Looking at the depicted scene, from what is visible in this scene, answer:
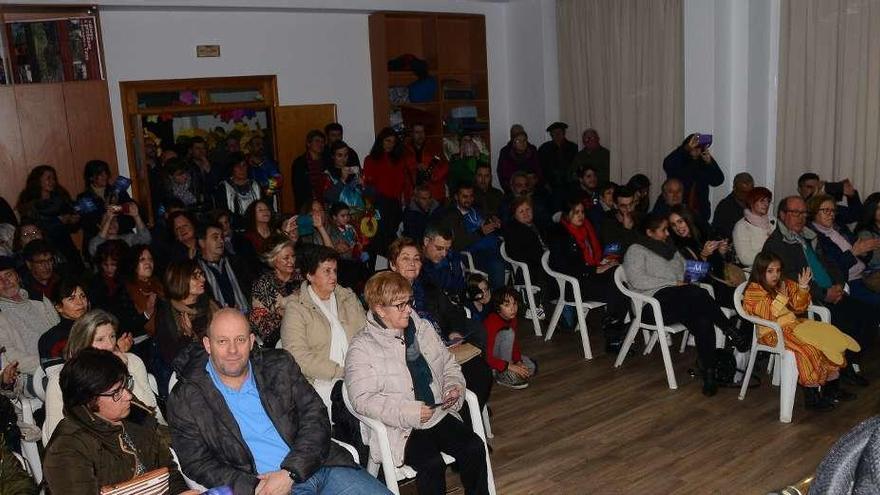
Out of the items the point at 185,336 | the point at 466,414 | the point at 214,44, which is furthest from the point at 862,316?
the point at 214,44

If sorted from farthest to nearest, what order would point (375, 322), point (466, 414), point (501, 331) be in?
point (501, 331)
point (466, 414)
point (375, 322)

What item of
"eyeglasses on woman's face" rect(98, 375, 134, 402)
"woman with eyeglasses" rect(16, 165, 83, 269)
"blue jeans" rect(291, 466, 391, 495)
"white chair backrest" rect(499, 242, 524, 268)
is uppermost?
"woman with eyeglasses" rect(16, 165, 83, 269)

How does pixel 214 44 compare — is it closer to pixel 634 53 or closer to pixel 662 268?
pixel 634 53

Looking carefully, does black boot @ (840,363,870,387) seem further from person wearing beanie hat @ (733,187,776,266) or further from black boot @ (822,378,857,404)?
person wearing beanie hat @ (733,187,776,266)

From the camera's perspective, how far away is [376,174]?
8008mm

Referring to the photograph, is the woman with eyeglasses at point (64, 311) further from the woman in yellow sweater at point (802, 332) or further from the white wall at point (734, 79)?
the white wall at point (734, 79)

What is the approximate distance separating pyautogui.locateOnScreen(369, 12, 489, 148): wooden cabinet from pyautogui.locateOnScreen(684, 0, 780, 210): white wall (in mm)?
2554

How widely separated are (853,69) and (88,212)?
6.07 m

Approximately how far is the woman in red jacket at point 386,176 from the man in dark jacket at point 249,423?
4890mm

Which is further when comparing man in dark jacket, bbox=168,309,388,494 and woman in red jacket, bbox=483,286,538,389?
woman in red jacket, bbox=483,286,538,389

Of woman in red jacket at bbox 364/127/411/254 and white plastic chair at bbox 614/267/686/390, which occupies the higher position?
woman in red jacket at bbox 364/127/411/254

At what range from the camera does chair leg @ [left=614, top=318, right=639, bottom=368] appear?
17.8 feet

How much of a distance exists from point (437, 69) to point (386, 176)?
172 centimetres

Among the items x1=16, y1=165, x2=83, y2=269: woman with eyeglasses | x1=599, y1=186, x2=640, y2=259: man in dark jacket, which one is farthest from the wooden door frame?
x1=599, y1=186, x2=640, y2=259: man in dark jacket
